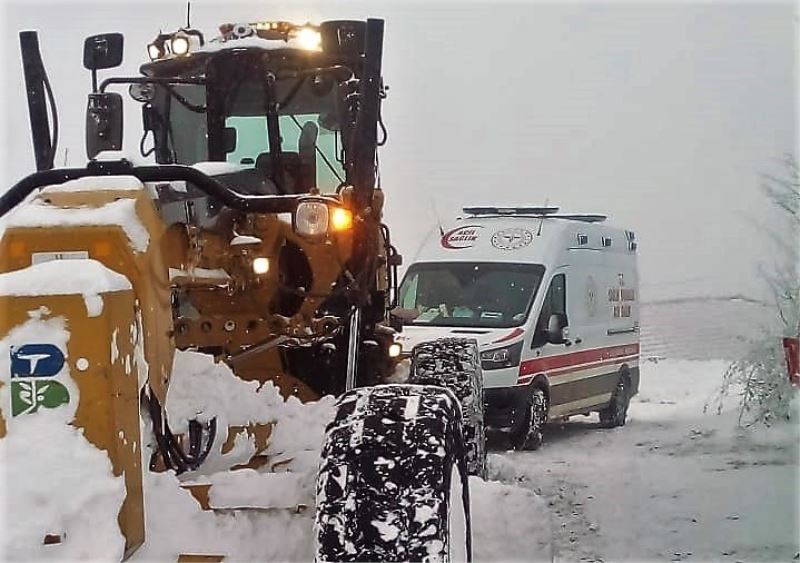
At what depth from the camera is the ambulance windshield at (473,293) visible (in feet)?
41.4

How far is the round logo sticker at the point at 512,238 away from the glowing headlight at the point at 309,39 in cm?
751

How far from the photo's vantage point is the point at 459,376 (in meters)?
6.54

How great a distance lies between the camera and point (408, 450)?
3258 mm

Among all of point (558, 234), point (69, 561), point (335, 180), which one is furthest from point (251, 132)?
point (558, 234)

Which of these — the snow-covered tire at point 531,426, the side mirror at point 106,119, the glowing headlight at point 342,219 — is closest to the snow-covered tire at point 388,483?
the glowing headlight at point 342,219

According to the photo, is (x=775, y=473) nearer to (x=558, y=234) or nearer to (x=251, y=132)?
(x=558, y=234)

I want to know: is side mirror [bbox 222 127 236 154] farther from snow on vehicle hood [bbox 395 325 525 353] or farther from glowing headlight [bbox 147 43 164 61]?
snow on vehicle hood [bbox 395 325 525 353]

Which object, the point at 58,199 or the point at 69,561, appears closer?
the point at 69,561

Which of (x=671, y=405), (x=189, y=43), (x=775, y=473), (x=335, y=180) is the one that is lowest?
(x=671, y=405)

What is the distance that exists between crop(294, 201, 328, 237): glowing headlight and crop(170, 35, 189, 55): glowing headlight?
7.56ft

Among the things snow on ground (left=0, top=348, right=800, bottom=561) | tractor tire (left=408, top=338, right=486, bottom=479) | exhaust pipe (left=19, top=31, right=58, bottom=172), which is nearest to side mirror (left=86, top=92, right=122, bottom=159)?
exhaust pipe (left=19, top=31, right=58, bottom=172)

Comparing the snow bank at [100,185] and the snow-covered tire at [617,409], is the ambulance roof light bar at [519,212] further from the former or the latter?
the snow bank at [100,185]

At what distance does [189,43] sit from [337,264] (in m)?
1.63

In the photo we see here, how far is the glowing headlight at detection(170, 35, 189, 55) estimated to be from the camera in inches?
233
